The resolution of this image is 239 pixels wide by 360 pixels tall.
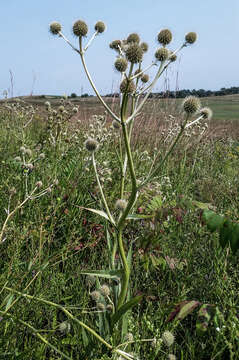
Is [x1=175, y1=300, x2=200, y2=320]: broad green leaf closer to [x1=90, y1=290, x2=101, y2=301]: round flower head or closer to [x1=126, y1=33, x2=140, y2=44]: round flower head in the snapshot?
[x1=90, y1=290, x2=101, y2=301]: round flower head

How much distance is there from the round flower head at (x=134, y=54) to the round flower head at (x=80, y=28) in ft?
1.14

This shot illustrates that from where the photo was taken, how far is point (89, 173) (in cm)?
324

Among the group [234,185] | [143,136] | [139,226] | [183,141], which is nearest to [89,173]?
[139,226]

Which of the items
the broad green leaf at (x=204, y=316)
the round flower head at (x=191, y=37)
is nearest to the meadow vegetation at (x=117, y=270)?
the broad green leaf at (x=204, y=316)

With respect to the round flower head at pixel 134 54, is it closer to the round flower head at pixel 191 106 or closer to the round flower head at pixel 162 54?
the round flower head at pixel 162 54

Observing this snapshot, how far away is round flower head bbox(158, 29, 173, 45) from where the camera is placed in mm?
1793

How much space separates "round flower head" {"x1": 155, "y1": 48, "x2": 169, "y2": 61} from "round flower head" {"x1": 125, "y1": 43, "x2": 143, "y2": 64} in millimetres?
138

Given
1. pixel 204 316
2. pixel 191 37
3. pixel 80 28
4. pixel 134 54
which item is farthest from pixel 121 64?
pixel 204 316

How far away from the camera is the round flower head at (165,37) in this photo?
5.88 ft

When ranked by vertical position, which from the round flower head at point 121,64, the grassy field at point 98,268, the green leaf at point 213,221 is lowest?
the grassy field at point 98,268

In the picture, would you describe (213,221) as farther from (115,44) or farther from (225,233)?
(115,44)

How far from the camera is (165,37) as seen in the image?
1796 millimetres

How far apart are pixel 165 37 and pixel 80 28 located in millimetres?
473

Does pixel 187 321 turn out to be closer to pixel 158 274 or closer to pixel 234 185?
pixel 158 274
